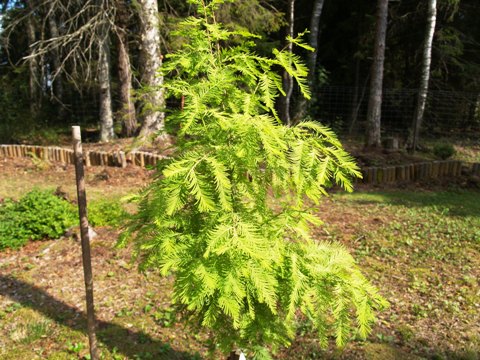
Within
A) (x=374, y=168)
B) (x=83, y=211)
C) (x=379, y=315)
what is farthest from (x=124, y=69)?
(x=379, y=315)

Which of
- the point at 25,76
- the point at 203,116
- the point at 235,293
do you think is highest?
the point at 25,76

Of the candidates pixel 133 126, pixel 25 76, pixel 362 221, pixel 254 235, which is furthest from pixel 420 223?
pixel 25 76

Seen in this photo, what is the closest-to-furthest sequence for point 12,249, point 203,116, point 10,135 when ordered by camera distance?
1. point 203,116
2. point 12,249
3. point 10,135

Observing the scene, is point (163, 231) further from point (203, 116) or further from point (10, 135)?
point (10, 135)

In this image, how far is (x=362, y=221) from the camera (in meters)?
5.74

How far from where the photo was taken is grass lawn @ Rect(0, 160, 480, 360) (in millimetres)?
3113

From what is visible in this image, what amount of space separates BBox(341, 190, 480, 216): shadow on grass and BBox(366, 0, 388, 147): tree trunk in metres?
2.55

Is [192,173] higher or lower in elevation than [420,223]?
higher

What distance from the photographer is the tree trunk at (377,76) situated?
8.95 m

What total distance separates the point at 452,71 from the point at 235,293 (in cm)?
1574

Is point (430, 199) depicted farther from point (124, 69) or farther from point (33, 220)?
point (124, 69)

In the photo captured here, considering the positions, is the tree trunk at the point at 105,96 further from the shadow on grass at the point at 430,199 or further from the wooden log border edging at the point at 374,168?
the shadow on grass at the point at 430,199

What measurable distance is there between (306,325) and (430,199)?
4628mm

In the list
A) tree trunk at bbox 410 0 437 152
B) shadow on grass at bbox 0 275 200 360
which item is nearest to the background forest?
tree trunk at bbox 410 0 437 152
